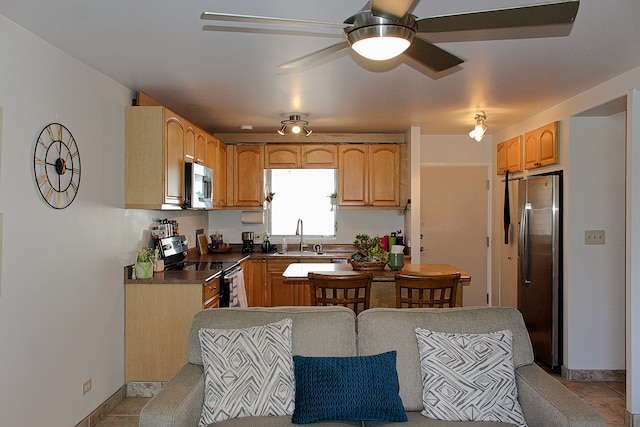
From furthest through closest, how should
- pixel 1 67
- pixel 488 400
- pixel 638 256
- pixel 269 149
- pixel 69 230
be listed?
pixel 269 149, pixel 638 256, pixel 69 230, pixel 1 67, pixel 488 400

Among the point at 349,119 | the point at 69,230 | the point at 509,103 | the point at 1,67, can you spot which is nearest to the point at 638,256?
the point at 509,103

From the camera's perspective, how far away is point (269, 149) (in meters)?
5.94

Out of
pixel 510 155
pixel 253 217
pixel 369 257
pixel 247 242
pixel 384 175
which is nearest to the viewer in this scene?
pixel 369 257

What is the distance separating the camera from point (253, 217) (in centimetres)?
626

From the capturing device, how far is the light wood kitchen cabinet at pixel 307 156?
19.4 ft

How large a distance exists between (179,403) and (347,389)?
2.45ft

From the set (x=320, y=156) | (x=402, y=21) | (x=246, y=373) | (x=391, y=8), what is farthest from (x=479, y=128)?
(x=246, y=373)

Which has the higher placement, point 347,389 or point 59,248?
point 59,248

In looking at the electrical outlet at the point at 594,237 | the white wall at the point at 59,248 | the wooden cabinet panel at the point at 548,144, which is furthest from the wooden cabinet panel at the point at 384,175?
the white wall at the point at 59,248

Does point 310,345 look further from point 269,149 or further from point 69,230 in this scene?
point 269,149

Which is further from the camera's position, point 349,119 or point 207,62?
point 349,119

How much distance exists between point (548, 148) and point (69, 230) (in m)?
3.96

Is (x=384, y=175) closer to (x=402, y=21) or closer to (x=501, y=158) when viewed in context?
(x=501, y=158)

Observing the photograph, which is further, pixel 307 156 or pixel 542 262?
pixel 307 156
